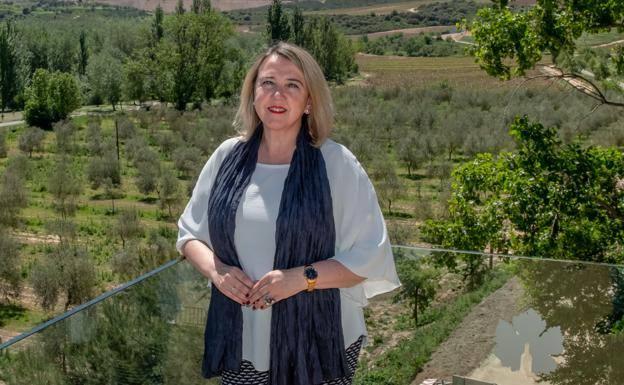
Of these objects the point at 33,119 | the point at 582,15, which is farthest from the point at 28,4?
the point at 582,15

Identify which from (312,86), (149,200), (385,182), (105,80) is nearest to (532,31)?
(312,86)

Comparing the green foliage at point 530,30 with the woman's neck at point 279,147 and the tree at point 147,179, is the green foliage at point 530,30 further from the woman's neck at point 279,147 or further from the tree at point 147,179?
the tree at point 147,179

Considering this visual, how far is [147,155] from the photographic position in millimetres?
23141

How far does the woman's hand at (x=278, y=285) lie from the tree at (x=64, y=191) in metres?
15.7

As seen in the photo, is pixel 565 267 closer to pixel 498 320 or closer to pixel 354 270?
pixel 498 320

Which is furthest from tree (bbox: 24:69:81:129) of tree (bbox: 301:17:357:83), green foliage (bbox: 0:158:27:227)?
green foliage (bbox: 0:158:27:227)

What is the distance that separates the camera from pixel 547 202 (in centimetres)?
576

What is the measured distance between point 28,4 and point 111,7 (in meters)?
16.6

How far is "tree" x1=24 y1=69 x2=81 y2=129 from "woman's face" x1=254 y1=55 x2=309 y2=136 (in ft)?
107

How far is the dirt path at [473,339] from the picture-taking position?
9.87 ft

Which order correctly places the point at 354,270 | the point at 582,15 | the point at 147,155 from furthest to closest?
the point at 147,155 < the point at 582,15 < the point at 354,270

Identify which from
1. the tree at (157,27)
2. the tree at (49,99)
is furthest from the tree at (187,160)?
the tree at (157,27)

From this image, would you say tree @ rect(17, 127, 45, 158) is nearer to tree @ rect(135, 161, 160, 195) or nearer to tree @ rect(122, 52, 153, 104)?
tree @ rect(135, 161, 160, 195)

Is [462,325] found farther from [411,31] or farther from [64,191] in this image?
[411,31]
